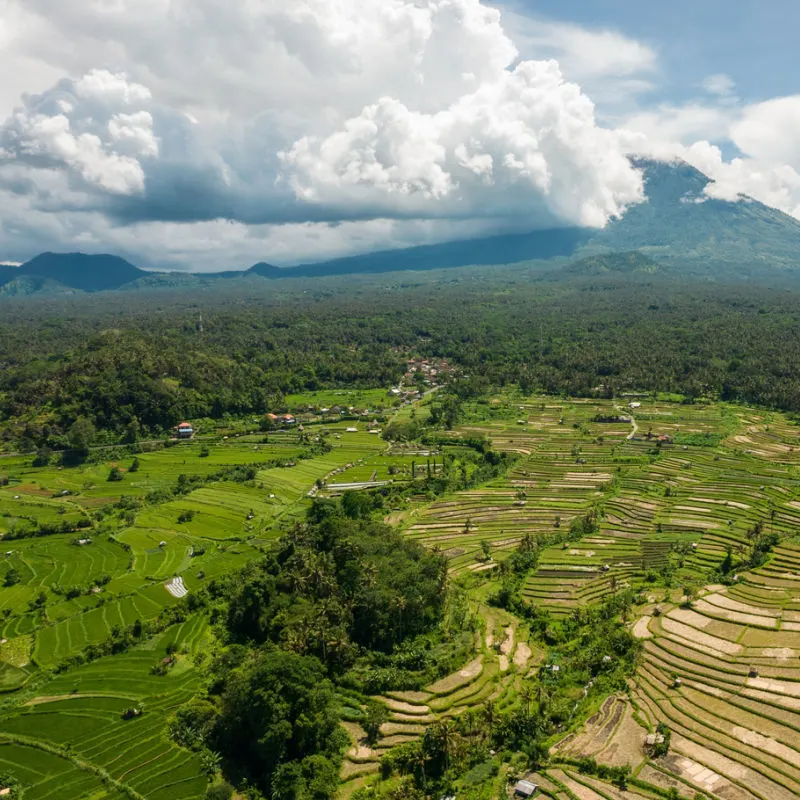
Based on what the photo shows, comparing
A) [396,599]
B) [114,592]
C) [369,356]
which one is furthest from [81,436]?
[369,356]

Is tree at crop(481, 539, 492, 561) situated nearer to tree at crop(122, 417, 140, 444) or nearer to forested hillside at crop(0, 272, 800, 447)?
tree at crop(122, 417, 140, 444)

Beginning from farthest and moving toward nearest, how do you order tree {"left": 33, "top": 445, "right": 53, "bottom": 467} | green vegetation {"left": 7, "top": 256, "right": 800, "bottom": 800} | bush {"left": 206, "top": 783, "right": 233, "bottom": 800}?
tree {"left": 33, "top": 445, "right": 53, "bottom": 467} → green vegetation {"left": 7, "top": 256, "right": 800, "bottom": 800} → bush {"left": 206, "top": 783, "right": 233, "bottom": 800}

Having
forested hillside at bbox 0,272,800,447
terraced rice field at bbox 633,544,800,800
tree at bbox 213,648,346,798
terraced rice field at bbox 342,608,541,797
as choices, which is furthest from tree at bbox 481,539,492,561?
forested hillside at bbox 0,272,800,447

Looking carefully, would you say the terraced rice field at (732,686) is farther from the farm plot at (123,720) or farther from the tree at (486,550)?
the farm plot at (123,720)

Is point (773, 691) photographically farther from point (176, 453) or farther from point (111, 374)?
point (111, 374)

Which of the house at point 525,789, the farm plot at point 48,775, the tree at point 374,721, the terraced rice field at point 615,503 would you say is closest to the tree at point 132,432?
the terraced rice field at point 615,503

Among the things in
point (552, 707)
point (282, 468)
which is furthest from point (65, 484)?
point (552, 707)
